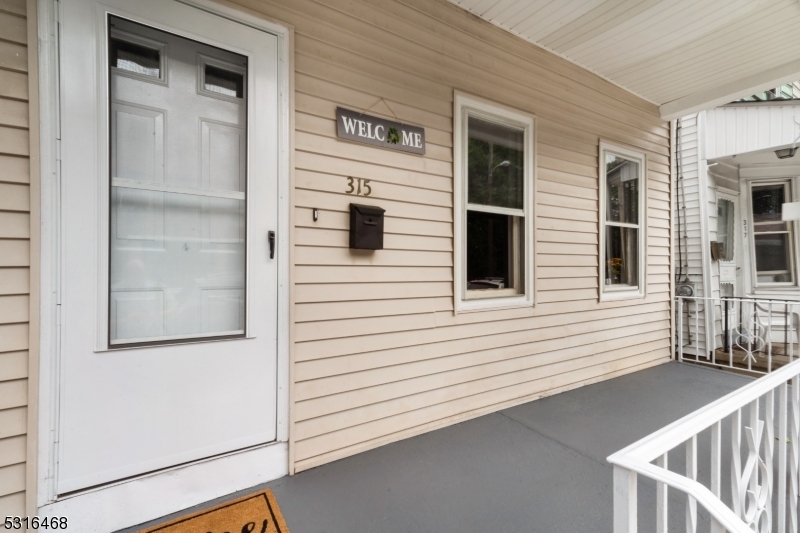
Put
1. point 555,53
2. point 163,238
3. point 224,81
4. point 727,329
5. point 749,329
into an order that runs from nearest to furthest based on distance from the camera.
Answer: point 163,238
point 224,81
point 555,53
point 727,329
point 749,329

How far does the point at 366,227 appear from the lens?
2.07 metres

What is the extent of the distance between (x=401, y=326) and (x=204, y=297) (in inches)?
44.4

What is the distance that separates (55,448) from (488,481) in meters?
1.93

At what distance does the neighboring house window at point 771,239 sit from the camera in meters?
5.22

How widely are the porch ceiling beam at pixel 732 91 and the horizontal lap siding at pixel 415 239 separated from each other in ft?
4.18

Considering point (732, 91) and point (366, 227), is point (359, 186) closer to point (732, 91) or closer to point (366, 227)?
point (366, 227)

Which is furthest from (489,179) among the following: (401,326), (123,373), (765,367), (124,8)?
(765,367)

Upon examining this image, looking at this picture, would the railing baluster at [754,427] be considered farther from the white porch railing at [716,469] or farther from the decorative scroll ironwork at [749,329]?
the decorative scroll ironwork at [749,329]

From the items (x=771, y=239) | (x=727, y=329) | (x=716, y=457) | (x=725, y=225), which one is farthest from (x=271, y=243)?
(x=771, y=239)

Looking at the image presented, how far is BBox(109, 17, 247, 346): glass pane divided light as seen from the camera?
1592 mm

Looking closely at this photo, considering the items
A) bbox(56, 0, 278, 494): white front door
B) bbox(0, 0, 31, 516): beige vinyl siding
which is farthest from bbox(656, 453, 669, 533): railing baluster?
bbox(0, 0, 31, 516): beige vinyl siding

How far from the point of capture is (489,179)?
278 cm

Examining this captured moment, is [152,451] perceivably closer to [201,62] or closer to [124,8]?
[201,62]

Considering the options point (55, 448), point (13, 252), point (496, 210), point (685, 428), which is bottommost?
point (55, 448)
